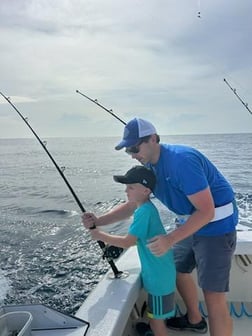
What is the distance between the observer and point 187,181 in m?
1.87

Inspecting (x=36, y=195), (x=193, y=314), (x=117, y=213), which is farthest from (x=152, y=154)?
(x=36, y=195)

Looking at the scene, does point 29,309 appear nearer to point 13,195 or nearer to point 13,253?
point 13,253

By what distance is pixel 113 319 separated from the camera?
186 centimetres

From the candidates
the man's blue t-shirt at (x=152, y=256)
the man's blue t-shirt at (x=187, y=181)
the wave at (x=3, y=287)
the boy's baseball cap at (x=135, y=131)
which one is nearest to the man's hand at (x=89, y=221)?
the man's blue t-shirt at (x=152, y=256)

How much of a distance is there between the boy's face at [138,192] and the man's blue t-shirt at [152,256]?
0.04 metres

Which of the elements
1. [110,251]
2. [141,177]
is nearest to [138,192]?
[141,177]

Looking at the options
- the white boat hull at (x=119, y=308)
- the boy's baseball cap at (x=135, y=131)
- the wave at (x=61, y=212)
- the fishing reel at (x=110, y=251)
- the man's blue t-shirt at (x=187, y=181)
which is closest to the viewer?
the white boat hull at (x=119, y=308)

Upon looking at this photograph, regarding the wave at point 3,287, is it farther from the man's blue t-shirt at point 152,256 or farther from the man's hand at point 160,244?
the man's hand at point 160,244

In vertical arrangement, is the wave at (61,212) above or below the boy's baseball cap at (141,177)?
below

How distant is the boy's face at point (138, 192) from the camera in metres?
2.12

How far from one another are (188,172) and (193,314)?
3.86 ft

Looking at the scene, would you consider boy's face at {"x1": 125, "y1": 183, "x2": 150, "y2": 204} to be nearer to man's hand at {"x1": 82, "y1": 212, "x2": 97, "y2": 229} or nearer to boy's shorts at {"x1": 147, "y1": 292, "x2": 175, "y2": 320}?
man's hand at {"x1": 82, "y1": 212, "x2": 97, "y2": 229}

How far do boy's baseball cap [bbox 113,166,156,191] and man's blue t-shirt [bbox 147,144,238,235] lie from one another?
0.05 metres

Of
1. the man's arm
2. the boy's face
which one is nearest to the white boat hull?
the man's arm
